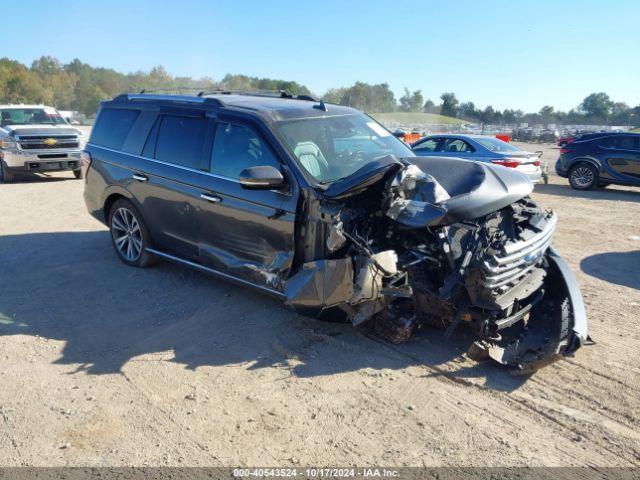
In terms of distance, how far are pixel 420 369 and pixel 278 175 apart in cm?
193

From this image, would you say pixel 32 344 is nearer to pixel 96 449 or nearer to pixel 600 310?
pixel 96 449

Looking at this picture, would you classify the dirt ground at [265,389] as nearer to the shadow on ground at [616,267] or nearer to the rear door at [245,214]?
the shadow on ground at [616,267]

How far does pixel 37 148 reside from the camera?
13250 mm

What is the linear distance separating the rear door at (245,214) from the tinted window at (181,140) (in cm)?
23

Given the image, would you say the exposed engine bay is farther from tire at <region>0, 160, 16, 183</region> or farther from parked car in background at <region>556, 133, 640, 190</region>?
tire at <region>0, 160, 16, 183</region>

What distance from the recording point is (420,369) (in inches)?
159

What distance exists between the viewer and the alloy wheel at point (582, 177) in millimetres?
14641

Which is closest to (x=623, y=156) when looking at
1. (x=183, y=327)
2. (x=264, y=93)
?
(x=264, y=93)

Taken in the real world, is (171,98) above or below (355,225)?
above

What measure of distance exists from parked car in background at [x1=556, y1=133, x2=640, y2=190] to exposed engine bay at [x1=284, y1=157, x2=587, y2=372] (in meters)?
11.4

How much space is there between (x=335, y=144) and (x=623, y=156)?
12.1 meters

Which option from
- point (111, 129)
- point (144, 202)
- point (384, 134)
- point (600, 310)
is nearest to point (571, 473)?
point (600, 310)

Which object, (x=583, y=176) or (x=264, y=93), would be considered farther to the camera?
(x=583, y=176)

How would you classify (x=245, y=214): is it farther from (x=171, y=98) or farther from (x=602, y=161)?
(x=602, y=161)
